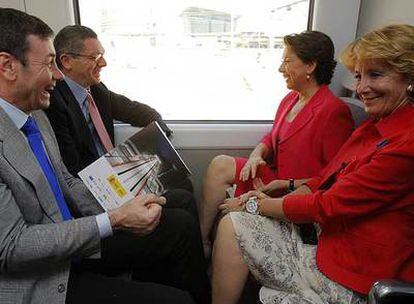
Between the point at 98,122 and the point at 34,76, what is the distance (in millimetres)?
715

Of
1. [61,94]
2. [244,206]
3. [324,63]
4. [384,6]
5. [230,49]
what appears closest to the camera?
[244,206]

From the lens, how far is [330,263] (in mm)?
1172

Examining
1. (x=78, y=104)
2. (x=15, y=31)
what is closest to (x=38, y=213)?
(x=15, y=31)

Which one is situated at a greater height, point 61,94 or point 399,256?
point 61,94

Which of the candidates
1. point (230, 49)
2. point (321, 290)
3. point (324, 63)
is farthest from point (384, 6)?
point (321, 290)

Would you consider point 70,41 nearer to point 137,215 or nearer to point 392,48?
point 137,215

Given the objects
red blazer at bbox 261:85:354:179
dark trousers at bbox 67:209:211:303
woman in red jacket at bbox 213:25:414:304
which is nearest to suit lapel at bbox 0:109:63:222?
dark trousers at bbox 67:209:211:303

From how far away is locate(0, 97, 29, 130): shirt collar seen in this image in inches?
40.5

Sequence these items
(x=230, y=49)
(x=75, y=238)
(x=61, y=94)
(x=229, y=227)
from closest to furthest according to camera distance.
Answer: (x=75, y=238) → (x=229, y=227) → (x=61, y=94) → (x=230, y=49)

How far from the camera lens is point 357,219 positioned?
1143mm

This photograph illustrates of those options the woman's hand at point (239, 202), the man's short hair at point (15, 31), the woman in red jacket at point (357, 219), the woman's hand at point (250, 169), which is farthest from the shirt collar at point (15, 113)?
the woman's hand at point (250, 169)

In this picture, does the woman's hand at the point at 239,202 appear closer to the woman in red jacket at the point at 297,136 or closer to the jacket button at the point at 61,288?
the woman in red jacket at the point at 297,136

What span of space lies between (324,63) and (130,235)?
3.62 feet

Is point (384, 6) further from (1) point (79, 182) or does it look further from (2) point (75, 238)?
(2) point (75, 238)
